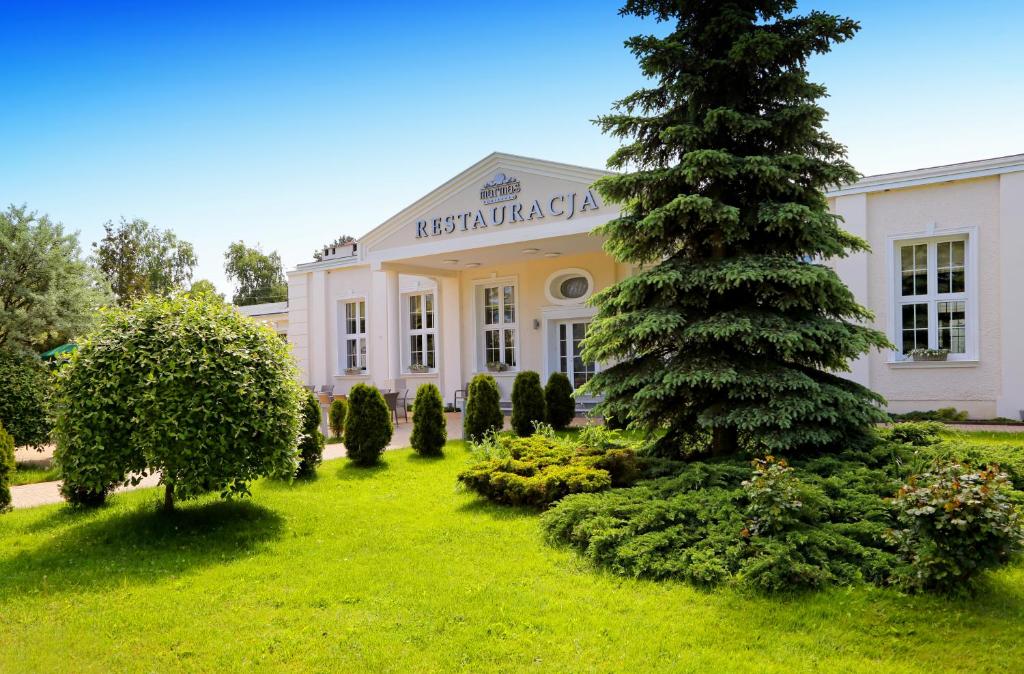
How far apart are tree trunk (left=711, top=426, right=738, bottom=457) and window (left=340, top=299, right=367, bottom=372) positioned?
15.3 m

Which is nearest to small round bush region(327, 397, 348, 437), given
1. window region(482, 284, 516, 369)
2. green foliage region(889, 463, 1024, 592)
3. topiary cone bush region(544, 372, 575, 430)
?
topiary cone bush region(544, 372, 575, 430)

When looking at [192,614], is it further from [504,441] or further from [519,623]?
[504,441]

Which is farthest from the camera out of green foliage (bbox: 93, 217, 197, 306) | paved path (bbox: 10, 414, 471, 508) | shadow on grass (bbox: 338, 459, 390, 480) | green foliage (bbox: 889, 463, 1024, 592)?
green foliage (bbox: 93, 217, 197, 306)

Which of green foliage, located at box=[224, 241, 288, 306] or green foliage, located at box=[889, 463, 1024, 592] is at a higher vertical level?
green foliage, located at box=[224, 241, 288, 306]

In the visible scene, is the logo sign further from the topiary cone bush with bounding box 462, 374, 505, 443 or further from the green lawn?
the green lawn

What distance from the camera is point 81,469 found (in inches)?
234

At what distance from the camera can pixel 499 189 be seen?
1428 centimetres

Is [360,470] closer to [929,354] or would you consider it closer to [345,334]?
[929,354]

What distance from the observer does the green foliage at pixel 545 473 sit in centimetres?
643

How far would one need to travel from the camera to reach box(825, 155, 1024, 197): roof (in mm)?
11242

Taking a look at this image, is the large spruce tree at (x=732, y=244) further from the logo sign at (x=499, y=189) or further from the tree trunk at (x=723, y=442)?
the logo sign at (x=499, y=189)

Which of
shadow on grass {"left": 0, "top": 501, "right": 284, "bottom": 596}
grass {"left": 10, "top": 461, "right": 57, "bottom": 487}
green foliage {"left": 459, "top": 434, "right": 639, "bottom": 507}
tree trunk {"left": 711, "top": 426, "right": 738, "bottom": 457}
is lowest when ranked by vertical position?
grass {"left": 10, "top": 461, "right": 57, "bottom": 487}

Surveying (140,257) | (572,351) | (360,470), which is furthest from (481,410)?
(140,257)

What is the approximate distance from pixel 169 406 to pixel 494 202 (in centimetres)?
961
